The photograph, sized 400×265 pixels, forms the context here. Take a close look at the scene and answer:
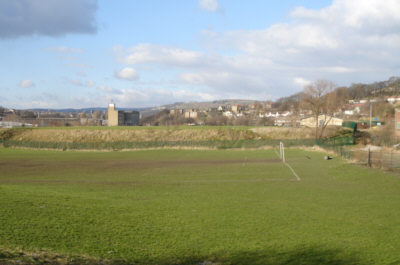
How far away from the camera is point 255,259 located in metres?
8.62

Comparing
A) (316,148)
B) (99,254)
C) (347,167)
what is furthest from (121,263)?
(316,148)

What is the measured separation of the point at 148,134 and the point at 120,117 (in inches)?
2376

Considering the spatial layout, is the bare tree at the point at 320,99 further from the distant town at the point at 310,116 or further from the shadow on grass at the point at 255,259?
the shadow on grass at the point at 255,259

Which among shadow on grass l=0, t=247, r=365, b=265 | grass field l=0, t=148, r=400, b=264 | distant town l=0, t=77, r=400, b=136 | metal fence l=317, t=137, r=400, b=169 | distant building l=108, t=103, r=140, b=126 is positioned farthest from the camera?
distant building l=108, t=103, r=140, b=126

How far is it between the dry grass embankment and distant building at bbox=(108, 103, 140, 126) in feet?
155

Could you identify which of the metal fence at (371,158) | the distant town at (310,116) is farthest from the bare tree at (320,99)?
the metal fence at (371,158)

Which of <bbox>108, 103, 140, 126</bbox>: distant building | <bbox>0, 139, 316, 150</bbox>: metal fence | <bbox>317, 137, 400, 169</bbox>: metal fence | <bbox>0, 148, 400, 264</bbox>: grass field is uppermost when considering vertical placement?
<bbox>108, 103, 140, 126</bbox>: distant building

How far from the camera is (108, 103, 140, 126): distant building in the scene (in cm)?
14759

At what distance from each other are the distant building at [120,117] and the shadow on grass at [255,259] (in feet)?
464

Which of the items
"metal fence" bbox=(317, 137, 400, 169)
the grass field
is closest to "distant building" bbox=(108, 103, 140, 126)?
"metal fence" bbox=(317, 137, 400, 169)

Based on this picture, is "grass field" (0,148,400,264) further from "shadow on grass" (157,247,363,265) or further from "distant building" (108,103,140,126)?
"distant building" (108,103,140,126)

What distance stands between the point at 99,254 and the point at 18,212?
4387mm

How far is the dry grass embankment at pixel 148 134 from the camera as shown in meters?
92.2

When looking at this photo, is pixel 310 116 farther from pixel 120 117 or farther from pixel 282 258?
pixel 282 258
